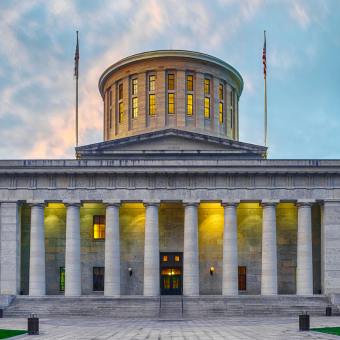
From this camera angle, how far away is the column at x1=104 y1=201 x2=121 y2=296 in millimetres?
41406

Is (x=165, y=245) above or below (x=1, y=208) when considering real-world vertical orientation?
below

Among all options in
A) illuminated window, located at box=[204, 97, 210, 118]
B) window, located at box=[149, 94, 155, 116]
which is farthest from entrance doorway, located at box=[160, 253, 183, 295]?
illuminated window, located at box=[204, 97, 210, 118]

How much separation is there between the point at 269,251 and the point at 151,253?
34.5ft

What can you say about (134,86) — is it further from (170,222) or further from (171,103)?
(170,222)

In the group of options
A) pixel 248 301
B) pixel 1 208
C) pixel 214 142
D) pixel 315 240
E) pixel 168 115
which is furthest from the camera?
pixel 168 115

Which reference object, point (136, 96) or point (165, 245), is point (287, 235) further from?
point (136, 96)

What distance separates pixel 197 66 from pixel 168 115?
7.12 metres

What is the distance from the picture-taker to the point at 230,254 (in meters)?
41.6

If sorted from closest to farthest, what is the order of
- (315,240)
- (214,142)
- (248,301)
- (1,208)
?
(248,301) → (1,208) → (315,240) → (214,142)

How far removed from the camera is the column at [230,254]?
41344mm

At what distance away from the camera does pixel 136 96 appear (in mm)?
56500

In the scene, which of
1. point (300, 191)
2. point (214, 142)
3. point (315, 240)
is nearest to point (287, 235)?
point (315, 240)

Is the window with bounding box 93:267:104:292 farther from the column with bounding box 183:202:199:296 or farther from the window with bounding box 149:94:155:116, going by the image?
the window with bounding box 149:94:155:116

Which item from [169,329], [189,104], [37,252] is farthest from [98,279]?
[189,104]
